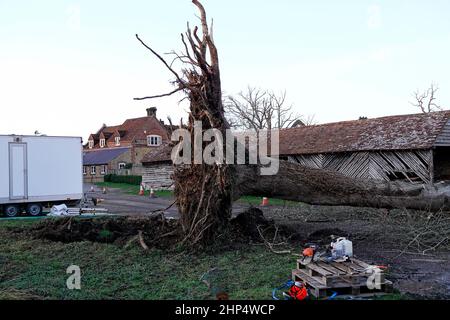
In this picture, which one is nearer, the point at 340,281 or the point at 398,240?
the point at 340,281

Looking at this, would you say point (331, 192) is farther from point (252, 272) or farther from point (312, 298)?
point (312, 298)

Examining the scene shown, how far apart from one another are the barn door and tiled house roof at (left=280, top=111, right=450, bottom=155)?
1496 cm

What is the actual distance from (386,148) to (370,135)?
2.24 m

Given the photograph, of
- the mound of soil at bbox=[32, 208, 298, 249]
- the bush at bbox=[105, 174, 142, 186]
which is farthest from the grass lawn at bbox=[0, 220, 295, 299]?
the bush at bbox=[105, 174, 142, 186]

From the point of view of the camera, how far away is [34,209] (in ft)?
57.3

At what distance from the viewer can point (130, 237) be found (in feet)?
32.7

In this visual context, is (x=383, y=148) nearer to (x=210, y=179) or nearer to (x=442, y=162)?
(x=442, y=162)

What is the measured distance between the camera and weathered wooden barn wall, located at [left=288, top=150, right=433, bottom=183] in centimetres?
2045

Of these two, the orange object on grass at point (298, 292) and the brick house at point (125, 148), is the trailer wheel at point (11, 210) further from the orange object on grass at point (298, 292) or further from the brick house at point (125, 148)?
the brick house at point (125, 148)

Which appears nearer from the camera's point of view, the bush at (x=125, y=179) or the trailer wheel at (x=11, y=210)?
the trailer wheel at (x=11, y=210)

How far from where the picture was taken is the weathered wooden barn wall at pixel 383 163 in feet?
67.1

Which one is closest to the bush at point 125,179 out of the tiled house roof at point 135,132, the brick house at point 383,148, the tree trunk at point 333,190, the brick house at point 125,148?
the brick house at point 125,148

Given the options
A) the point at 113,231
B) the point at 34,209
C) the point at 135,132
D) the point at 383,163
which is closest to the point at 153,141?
the point at 135,132
